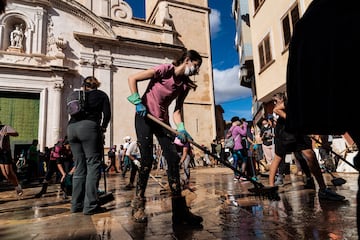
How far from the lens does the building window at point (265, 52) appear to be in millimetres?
12208

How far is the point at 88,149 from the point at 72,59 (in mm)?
16441

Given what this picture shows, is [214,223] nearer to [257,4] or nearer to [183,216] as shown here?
[183,216]

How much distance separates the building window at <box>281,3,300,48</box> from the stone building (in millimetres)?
11326

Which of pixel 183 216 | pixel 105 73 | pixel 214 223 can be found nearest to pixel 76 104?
pixel 183 216

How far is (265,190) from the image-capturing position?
12.7 ft

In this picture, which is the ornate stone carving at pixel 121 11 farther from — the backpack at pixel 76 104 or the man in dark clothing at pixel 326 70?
the man in dark clothing at pixel 326 70

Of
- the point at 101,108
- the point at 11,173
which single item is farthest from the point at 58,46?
the point at 101,108

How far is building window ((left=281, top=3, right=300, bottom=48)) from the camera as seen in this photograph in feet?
32.7

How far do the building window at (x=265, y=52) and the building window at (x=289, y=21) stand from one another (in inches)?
53.7

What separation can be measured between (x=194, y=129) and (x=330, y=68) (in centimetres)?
2080

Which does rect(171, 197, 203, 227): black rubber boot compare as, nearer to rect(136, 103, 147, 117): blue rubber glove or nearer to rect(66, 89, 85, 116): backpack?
rect(136, 103, 147, 117): blue rubber glove

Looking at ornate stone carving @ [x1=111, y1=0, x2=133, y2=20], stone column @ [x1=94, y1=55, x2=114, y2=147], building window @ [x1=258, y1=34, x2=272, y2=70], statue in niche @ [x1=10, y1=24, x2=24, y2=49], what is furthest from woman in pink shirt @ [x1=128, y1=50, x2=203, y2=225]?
ornate stone carving @ [x1=111, y1=0, x2=133, y2=20]

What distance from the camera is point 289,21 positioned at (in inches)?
410

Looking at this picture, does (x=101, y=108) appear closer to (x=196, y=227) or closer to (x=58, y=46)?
(x=196, y=227)
